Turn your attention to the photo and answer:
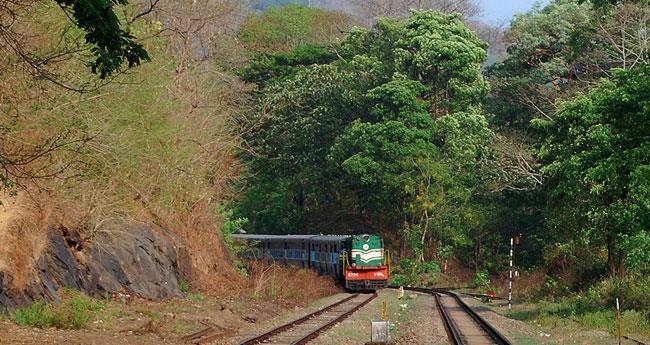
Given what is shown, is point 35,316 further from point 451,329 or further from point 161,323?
point 451,329

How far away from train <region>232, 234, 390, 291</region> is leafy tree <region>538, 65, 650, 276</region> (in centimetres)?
1477

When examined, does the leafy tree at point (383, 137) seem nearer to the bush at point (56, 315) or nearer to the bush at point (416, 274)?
the bush at point (416, 274)

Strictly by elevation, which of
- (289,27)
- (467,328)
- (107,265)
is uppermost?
(289,27)

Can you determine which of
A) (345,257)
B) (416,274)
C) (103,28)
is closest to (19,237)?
(103,28)

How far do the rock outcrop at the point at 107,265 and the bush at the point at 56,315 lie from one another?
318 mm

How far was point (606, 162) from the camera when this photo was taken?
2691 centimetres

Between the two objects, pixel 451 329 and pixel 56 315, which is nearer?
pixel 56 315

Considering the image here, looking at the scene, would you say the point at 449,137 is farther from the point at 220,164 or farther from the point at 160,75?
the point at 160,75

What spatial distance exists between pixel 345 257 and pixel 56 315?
27404 mm

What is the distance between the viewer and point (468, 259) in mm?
59344

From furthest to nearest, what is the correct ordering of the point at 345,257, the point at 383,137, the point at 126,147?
the point at 383,137
the point at 345,257
the point at 126,147

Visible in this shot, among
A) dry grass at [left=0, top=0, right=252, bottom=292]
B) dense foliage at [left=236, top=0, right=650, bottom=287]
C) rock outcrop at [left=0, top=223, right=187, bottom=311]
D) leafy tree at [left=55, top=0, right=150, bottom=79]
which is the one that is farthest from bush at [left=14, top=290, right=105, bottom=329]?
dense foliage at [left=236, top=0, right=650, bottom=287]

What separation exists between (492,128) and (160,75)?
35.5 metres

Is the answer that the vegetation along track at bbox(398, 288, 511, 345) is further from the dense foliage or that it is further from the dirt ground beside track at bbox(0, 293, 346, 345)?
the dense foliage
